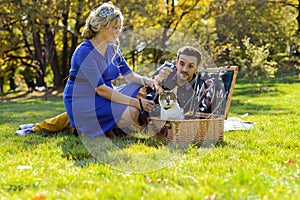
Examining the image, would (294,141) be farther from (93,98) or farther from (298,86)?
(298,86)

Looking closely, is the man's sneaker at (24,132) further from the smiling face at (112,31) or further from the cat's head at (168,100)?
the cat's head at (168,100)

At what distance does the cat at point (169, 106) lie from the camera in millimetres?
3561

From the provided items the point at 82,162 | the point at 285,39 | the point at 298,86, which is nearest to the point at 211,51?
the point at 298,86

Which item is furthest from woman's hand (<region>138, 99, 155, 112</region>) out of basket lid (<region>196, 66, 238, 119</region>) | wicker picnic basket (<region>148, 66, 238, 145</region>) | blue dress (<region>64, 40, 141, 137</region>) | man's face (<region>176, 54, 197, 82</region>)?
basket lid (<region>196, 66, 238, 119</region>)

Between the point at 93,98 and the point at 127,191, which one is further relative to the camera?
the point at 93,98

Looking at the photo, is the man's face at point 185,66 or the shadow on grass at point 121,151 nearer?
the shadow on grass at point 121,151

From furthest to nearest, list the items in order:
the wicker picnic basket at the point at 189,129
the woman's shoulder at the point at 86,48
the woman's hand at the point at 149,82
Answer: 1. the woman's hand at the point at 149,82
2. the woman's shoulder at the point at 86,48
3. the wicker picnic basket at the point at 189,129

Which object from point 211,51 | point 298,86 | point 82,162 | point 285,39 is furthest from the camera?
point 285,39

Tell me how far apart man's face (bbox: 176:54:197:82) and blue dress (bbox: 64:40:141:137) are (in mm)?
564

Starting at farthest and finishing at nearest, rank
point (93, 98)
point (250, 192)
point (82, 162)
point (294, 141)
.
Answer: point (93, 98) → point (294, 141) → point (82, 162) → point (250, 192)

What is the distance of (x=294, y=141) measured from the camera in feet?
11.6

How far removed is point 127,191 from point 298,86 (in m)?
11.6

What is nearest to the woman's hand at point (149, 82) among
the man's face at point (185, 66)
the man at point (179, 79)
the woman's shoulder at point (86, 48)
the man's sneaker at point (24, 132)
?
the man at point (179, 79)

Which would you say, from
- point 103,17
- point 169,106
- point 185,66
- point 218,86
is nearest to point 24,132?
point 103,17
